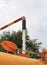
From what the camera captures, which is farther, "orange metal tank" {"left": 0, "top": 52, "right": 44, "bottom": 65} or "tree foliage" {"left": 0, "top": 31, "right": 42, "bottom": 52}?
"tree foliage" {"left": 0, "top": 31, "right": 42, "bottom": 52}

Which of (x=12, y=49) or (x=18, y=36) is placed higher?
(x=18, y=36)

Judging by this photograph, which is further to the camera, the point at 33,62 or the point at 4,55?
Answer: the point at 33,62

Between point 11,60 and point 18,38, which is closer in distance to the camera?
point 11,60

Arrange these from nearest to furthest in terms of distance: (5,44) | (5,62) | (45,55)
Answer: (5,62) → (5,44) → (45,55)

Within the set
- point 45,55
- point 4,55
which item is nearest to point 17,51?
point 45,55

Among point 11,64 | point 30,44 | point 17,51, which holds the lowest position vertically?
point 11,64

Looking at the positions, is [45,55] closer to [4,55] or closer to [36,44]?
[4,55]

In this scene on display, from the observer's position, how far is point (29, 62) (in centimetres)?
643

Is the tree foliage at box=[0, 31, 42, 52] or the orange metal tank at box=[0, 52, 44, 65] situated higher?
the tree foliage at box=[0, 31, 42, 52]

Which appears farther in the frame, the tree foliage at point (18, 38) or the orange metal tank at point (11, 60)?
the tree foliage at point (18, 38)

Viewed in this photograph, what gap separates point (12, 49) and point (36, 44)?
30131 millimetres

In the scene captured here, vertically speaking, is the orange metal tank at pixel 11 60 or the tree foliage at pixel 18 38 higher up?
the tree foliage at pixel 18 38

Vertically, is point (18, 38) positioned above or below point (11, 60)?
above

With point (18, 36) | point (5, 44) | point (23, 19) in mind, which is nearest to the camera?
point (5, 44)
